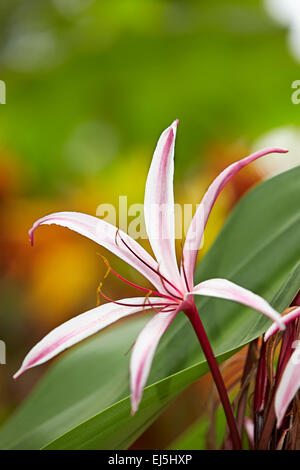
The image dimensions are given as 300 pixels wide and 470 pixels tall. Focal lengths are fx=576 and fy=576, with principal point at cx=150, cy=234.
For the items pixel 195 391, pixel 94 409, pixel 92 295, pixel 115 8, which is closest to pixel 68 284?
pixel 92 295

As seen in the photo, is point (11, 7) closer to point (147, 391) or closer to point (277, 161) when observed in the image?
point (277, 161)

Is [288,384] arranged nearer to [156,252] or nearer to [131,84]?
[156,252]

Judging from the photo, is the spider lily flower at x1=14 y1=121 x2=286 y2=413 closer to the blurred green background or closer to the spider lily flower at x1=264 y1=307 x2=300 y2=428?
the spider lily flower at x1=264 y1=307 x2=300 y2=428

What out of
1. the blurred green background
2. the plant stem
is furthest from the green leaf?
the blurred green background

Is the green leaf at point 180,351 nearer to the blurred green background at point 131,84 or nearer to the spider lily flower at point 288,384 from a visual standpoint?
the spider lily flower at point 288,384

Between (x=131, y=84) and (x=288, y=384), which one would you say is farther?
(x=131, y=84)

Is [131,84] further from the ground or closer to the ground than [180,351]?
further from the ground

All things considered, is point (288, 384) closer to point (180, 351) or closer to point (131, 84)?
point (180, 351)

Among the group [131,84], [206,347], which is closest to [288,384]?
[206,347]

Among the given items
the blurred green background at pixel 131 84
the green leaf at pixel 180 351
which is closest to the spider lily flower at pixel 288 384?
the green leaf at pixel 180 351

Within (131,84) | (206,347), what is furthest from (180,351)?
(131,84)
